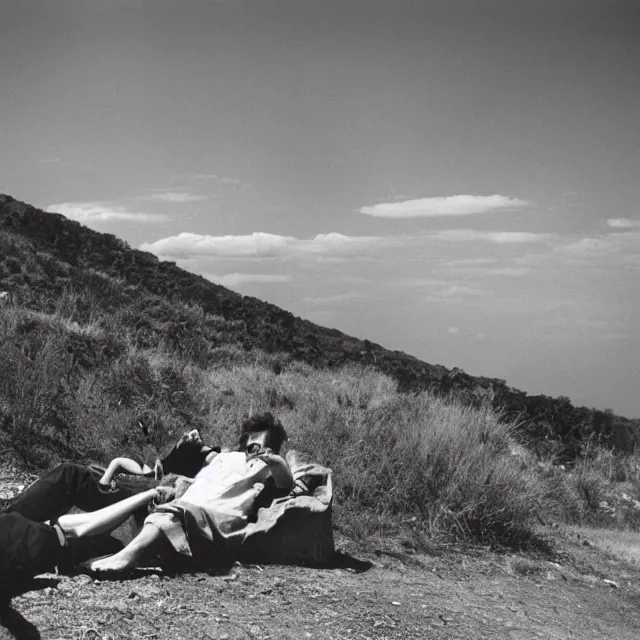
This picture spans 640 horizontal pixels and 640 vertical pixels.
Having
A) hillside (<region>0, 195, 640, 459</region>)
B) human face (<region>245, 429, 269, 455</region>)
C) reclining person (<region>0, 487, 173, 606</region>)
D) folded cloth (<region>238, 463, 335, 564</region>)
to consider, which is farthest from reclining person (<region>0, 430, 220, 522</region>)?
hillside (<region>0, 195, 640, 459</region>)

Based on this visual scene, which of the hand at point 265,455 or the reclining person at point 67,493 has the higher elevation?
the hand at point 265,455

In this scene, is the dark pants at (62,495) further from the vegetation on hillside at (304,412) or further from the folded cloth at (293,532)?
the vegetation on hillside at (304,412)

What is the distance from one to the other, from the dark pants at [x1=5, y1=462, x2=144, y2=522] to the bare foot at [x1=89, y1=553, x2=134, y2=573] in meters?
0.51

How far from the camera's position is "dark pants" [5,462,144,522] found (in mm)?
4480

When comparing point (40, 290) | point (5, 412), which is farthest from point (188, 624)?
point (40, 290)

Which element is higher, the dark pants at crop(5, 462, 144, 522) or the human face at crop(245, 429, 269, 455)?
the human face at crop(245, 429, 269, 455)

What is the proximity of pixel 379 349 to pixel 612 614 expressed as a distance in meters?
15.8

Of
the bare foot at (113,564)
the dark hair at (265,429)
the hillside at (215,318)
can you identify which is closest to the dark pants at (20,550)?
the bare foot at (113,564)

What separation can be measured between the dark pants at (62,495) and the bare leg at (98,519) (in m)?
0.22

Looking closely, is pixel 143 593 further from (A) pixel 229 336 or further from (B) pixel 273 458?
(A) pixel 229 336

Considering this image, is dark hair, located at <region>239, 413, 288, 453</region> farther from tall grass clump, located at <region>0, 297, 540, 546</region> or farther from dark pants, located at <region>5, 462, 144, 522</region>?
tall grass clump, located at <region>0, 297, 540, 546</region>

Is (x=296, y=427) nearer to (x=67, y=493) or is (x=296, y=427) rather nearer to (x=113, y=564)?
(x=67, y=493)

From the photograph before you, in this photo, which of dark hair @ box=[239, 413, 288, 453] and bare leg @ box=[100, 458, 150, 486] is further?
dark hair @ box=[239, 413, 288, 453]

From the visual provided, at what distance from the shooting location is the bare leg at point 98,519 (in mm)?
4328
